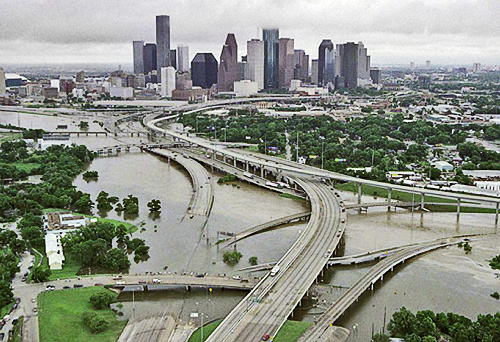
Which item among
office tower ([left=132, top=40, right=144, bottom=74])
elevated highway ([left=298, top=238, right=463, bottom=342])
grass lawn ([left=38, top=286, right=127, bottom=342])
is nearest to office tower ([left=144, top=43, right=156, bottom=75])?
office tower ([left=132, top=40, right=144, bottom=74])

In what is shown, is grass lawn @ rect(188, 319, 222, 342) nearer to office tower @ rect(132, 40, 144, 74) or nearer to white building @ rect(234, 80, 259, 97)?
white building @ rect(234, 80, 259, 97)

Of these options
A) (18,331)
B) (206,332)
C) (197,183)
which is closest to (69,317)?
(18,331)

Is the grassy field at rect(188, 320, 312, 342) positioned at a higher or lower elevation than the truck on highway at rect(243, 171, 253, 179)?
lower

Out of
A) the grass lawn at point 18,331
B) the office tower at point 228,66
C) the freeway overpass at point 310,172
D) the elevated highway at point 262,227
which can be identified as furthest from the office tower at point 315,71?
the grass lawn at point 18,331

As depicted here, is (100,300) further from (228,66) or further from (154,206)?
(228,66)

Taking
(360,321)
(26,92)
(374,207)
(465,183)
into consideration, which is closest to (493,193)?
(465,183)

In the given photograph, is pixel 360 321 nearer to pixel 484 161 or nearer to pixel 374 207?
pixel 374 207
